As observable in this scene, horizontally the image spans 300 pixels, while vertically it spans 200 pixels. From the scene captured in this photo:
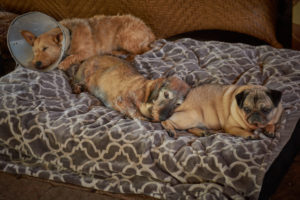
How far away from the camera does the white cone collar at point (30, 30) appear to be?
11.4 feet

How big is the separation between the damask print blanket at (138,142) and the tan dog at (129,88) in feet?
0.41

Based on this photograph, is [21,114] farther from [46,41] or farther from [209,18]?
[209,18]

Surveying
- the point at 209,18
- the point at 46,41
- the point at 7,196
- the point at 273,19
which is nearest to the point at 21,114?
the point at 7,196

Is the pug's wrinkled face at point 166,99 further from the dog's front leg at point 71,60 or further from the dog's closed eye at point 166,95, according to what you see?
the dog's front leg at point 71,60

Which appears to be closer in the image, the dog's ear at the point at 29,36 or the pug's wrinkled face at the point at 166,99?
the pug's wrinkled face at the point at 166,99

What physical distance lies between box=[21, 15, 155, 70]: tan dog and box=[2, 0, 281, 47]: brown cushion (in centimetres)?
30

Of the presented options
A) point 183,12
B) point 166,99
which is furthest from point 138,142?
point 183,12

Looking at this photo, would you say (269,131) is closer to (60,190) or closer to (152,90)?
(152,90)

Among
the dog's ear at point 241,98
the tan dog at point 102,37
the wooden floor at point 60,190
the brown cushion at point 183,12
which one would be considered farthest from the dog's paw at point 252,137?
the tan dog at point 102,37

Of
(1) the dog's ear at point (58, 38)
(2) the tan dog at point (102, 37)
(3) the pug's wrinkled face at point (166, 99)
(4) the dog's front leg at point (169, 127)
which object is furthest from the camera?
(2) the tan dog at point (102, 37)

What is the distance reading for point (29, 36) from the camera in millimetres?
3592

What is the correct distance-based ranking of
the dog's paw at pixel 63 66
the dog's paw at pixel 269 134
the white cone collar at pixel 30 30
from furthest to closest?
the dog's paw at pixel 63 66 < the white cone collar at pixel 30 30 < the dog's paw at pixel 269 134

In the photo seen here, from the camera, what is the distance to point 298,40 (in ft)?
12.8

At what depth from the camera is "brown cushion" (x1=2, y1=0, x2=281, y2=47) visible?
12.7 feet
